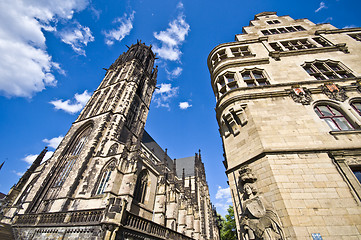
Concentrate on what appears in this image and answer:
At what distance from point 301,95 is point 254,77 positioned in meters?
2.58

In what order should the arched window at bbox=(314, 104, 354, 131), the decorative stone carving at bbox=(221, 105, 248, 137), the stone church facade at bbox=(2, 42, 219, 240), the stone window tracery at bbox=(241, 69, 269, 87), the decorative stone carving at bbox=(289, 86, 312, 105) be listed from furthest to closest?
1. the stone window tracery at bbox=(241, 69, 269, 87)
2. the stone church facade at bbox=(2, 42, 219, 240)
3. the decorative stone carving at bbox=(221, 105, 248, 137)
4. the decorative stone carving at bbox=(289, 86, 312, 105)
5. the arched window at bbox=(314, 104, 354, 131)

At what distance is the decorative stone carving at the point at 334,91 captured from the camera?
6.88 metres

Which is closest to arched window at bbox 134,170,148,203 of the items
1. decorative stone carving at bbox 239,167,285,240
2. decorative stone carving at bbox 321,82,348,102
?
decorative stone carving at bbox 239,167,285,240

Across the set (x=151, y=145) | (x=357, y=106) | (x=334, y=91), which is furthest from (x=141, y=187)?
(x=357, y=106)

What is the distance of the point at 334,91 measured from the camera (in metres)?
7.13

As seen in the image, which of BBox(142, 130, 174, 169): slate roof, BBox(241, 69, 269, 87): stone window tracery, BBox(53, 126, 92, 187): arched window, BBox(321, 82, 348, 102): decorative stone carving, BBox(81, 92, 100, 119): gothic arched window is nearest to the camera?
BBox(321, 82, 348, 102): decorative stone carving

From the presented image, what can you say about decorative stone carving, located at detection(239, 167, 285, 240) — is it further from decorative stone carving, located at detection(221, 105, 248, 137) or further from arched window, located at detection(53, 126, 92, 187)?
arched window, located at detection(53, 126, 92, 187)

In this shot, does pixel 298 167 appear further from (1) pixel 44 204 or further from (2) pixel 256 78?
(1) pixel 44 204

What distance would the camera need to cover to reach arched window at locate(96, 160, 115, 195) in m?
13.3

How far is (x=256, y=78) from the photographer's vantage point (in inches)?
349

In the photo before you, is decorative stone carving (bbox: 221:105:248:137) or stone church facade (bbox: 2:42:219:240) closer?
decorative stone carving (bbox: 221:105:248:137)

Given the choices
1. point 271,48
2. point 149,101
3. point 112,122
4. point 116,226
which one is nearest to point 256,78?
point 271,48

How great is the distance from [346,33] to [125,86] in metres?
25.1

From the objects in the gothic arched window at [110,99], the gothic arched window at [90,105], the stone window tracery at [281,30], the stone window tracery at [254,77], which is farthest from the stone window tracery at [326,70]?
the gothic arched window at [90,105]
